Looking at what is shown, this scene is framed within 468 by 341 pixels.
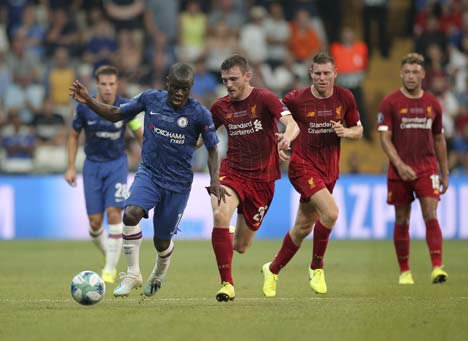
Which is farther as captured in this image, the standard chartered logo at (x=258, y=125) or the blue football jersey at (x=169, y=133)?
the standard chartered logo at (x=258, y=125)

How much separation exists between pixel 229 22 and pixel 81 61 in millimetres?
3537

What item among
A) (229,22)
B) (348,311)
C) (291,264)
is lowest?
(291,264)

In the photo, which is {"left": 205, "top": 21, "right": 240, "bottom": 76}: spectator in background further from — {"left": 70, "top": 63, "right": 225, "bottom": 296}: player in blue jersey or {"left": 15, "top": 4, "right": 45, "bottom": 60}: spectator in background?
{"left": 70, "top": 63, "right": 225, "bottom": 296}: player in blue jersey

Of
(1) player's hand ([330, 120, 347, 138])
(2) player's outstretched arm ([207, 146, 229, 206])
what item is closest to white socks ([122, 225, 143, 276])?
(2) player's outstretched arm ([207, 146, 229, 206])

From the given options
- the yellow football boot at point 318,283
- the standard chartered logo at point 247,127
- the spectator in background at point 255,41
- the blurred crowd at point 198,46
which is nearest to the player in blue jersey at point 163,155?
the standard chartered logo at point 247,127

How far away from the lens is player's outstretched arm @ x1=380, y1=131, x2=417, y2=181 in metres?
11.8

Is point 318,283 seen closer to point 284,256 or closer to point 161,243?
point 284,256

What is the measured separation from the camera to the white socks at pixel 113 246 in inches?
500

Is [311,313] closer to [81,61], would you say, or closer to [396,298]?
[396,298]

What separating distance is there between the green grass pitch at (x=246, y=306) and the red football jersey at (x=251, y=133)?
1.31 meters

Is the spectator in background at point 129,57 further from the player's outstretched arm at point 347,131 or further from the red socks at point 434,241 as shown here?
the player's outstretched arm at point 347,131

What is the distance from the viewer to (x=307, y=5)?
23922 millimetres

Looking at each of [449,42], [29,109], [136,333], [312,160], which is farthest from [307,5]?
[136,333]

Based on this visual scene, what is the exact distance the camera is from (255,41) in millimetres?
23078
